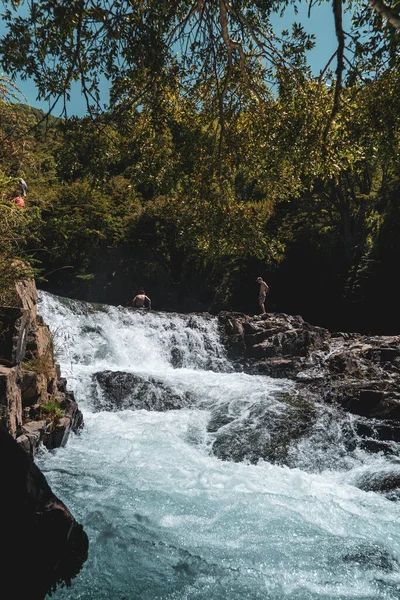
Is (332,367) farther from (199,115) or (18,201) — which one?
(18,201)

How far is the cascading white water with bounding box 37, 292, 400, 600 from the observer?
3.80m

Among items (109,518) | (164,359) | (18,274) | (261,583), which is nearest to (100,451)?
(109,518)

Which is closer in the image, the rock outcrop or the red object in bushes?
the red object in bushes

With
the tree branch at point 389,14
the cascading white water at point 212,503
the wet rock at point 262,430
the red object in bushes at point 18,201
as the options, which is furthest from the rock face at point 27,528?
the wet rock at point 262,430

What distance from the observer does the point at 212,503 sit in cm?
546

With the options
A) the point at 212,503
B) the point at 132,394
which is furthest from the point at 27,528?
the point at 132,394

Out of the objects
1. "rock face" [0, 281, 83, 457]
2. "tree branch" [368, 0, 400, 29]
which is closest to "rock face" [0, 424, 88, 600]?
"rock face" [0, 281, 83, 457]

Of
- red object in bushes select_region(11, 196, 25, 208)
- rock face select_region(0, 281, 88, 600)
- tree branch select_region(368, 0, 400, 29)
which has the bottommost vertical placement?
rock face select_region(0, 281, 88, 600)

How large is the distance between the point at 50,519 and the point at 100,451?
4.30 metres

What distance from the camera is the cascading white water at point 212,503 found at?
3.80 m

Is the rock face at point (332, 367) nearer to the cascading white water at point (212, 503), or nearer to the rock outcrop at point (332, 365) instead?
the rock outcrop at point (332, 365)

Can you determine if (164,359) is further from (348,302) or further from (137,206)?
(137,206)

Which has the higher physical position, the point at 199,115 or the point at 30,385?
the point at 199,115

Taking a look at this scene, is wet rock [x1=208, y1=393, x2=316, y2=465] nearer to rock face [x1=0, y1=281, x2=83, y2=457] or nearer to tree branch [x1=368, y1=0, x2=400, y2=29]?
rock face [x1=0, y1=281, x2=83, y2=457]
